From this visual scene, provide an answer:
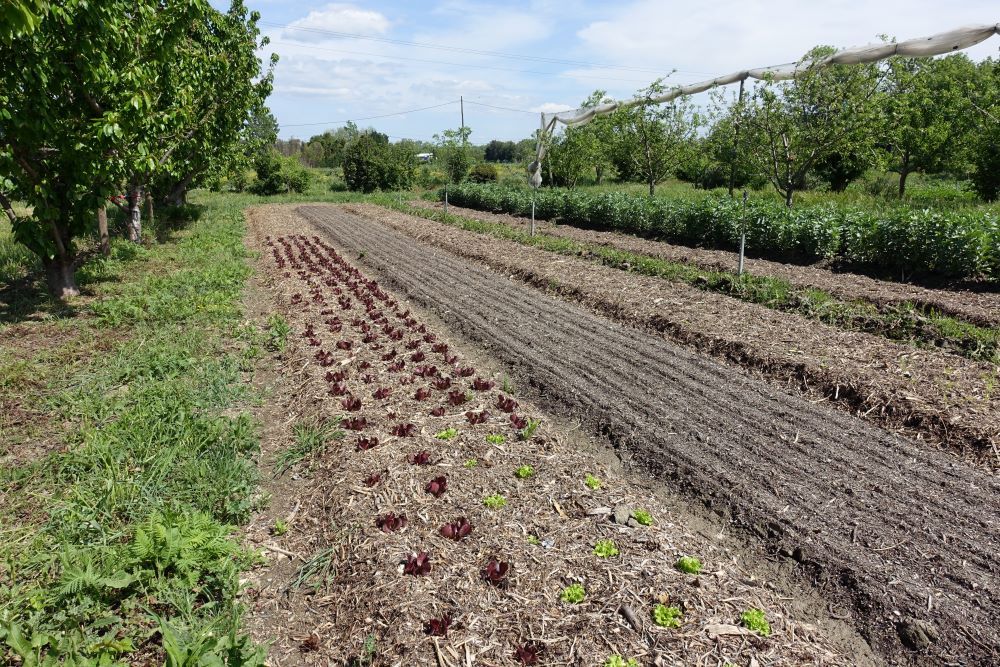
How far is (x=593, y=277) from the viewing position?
10.6m

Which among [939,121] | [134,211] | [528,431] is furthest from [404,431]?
[939,121]

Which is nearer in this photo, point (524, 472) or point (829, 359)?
point (524, 472)

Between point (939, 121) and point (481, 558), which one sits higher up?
point (939, 121)

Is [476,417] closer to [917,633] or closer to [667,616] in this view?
[667,616]

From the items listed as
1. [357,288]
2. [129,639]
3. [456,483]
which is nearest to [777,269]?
[357,288]

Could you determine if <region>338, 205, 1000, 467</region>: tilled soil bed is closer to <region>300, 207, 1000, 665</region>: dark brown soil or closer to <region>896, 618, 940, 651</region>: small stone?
<region>300, 207, 1000, 665</region>: dark brown soil

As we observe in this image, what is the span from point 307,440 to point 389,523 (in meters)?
1.67

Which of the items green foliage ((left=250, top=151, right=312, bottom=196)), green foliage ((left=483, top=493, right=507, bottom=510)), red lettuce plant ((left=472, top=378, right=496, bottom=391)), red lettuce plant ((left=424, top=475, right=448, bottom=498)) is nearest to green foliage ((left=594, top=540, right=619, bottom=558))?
green foliage ((left=483, top=493, right=507, bottom=510))

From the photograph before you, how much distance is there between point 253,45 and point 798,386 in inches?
776

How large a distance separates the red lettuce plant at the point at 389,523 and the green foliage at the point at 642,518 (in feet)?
5.53

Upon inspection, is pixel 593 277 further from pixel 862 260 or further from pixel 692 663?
pixel 692 663

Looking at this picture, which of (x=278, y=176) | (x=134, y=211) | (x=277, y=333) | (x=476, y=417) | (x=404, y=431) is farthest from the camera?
(x=278, y=176)

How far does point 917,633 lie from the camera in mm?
2930

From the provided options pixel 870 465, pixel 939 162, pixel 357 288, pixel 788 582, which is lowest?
pixel 788 582
